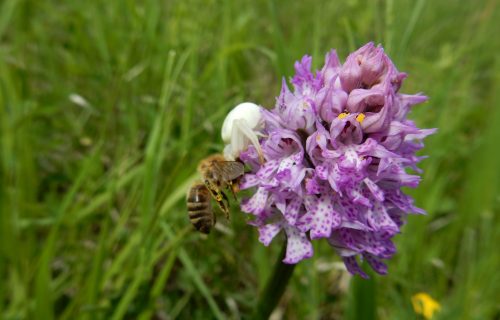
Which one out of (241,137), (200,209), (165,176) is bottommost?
(200,209)

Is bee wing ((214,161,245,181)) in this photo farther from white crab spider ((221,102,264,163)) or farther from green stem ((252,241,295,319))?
green stem ((252,241,295,319))

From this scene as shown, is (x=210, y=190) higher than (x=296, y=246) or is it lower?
higher

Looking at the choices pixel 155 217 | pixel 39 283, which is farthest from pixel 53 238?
pixel 155 217

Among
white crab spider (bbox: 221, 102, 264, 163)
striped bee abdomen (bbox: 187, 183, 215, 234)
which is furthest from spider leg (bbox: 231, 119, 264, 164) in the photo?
striped bee abdomen (bbox: 187, 183, 215, 234)

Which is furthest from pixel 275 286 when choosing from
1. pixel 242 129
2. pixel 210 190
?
pixel 242 129

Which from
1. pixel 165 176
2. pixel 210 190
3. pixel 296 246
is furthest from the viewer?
pixel 165 176

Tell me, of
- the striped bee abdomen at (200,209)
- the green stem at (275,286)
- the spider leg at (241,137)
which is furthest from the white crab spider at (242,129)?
the green stem at (275,286)

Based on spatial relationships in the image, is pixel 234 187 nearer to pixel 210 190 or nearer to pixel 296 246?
pixel 210 190
